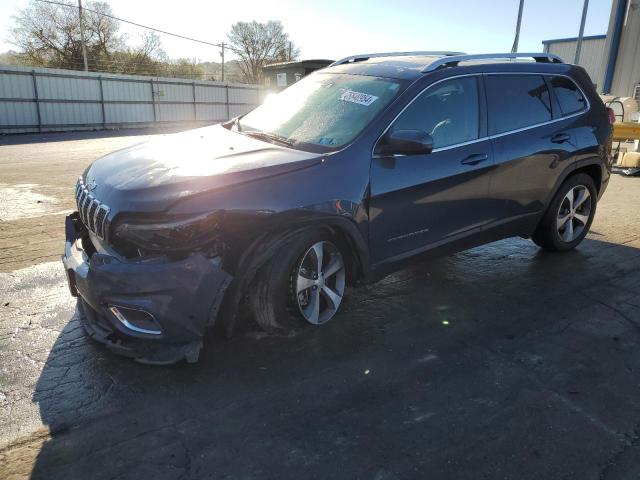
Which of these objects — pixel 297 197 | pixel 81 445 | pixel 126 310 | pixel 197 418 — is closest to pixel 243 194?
pixel 297 197

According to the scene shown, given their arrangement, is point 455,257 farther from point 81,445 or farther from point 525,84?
point 81,445

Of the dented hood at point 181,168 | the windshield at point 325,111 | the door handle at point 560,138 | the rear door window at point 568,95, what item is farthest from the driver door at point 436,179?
the rear door window at point 568,95

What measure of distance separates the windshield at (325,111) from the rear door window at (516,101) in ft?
3.22

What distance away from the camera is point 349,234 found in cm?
334

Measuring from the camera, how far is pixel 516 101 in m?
4.38

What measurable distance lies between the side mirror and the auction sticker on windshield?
40 centimetres

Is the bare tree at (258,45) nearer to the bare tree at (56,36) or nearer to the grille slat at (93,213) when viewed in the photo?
the bare tree at (56,36)

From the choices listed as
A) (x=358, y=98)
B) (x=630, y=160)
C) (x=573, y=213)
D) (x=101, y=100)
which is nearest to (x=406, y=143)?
(x=358, y=98)

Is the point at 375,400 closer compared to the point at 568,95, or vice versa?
the point at 375,400

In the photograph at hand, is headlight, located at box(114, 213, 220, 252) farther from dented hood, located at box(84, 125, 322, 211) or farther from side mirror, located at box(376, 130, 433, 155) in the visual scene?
side mirror, located at box(376, 130, 433, 155)

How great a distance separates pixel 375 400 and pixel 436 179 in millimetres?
1712

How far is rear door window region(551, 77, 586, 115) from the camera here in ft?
15.8

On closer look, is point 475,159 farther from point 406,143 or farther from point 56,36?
point 56,36

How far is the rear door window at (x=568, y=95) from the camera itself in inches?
189
